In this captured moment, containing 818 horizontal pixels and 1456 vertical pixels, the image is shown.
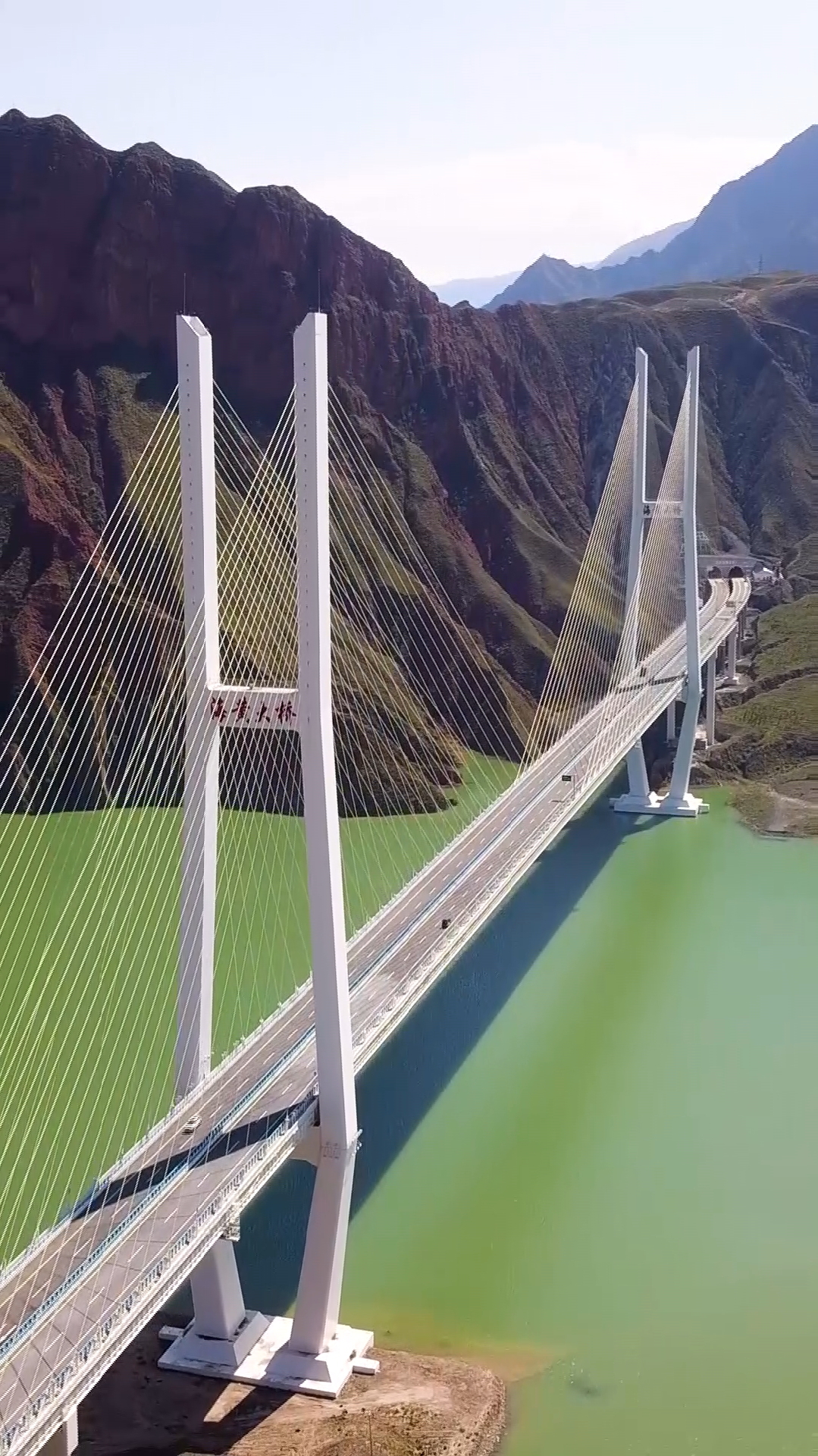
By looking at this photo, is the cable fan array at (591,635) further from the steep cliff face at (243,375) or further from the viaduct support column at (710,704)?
the viaduct support column at (710,704)

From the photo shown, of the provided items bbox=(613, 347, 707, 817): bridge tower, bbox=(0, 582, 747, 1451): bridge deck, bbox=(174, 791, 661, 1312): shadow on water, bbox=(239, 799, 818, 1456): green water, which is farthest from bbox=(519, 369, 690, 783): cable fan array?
bbox=(0, 582, 747, 1451): bridge deck

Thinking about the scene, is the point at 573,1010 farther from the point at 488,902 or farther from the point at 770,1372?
the point at 770,1372

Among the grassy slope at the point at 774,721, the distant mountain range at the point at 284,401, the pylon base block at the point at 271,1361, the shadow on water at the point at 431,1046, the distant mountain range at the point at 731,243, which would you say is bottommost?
the pylon base block at the point at 271,1361

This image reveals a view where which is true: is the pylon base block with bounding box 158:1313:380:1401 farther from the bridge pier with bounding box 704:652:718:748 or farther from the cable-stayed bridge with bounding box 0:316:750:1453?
the bridge pier with bounding box 704:652:718:748

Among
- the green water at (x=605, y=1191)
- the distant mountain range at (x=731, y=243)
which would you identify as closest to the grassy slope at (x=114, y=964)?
the green water at (x=605, y=1191)

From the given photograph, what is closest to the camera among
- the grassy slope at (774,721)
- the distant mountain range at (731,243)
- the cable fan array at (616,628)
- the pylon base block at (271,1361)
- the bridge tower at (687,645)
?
the pylon base block at (271,1361)
